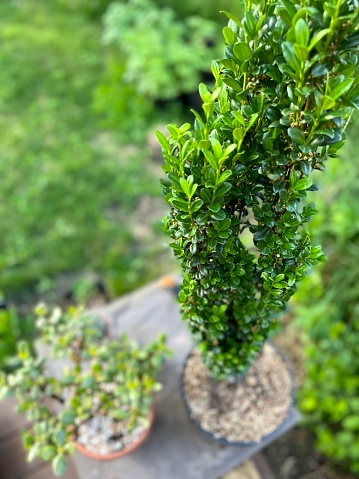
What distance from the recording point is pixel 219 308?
1.05 m

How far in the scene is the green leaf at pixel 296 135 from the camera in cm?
71

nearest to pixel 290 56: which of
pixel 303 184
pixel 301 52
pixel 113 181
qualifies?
pixel 301 52

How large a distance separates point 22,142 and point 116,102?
3.08ft

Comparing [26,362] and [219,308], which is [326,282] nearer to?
[219,308]

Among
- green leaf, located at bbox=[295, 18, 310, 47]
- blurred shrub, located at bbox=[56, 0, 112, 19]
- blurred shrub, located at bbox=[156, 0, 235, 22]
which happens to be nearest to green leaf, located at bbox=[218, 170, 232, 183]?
green leaf, located at bbox=[295, 18, 310, 47]

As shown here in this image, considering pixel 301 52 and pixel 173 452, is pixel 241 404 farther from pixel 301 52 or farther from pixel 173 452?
pixel 301 52

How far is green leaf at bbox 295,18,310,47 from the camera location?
62 cm

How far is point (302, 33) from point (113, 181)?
9.14 ft

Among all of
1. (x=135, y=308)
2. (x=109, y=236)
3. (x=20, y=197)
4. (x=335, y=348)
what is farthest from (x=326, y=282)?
(x=20, y=197)

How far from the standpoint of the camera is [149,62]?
3.53 meters

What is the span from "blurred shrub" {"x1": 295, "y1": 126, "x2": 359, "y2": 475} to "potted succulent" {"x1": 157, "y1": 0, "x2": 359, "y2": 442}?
1098mm

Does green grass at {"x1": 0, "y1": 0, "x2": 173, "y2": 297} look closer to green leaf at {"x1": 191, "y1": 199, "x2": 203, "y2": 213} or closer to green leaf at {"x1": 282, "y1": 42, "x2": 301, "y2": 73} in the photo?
green leaf at {"x1": 191, "y1": 199, "x2": 203, "y2": 213}

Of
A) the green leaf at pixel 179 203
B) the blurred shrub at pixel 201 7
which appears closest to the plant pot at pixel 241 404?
the green leaf at pixel 179 203

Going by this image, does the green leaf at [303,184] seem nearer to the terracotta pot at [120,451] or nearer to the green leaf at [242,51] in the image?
the green leaf at [242,51]
